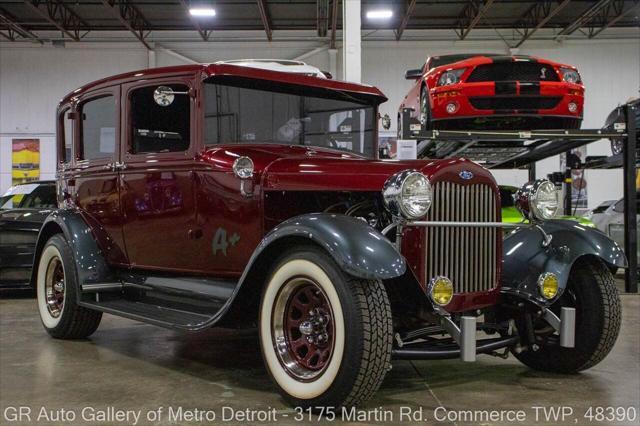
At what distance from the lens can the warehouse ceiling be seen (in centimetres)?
1489

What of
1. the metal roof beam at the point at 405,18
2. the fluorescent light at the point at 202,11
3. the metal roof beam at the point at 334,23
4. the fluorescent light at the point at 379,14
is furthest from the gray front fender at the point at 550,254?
the fluorescent light at the point at 202,11

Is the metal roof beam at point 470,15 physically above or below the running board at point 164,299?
above

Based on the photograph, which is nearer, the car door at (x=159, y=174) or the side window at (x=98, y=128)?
the car door at (x=159, y=174)

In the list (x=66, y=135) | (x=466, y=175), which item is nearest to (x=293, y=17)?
(x=66, y=135)

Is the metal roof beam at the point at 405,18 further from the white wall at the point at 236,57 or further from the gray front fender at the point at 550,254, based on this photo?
the gray front fender at the point at 550,254

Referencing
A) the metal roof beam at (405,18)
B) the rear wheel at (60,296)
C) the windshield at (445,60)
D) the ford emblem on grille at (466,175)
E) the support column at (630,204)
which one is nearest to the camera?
the ford emblem on grille at (466,175)

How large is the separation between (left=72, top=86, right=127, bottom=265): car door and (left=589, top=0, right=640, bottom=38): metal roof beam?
14774 mm

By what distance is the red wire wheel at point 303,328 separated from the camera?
8.80 ft

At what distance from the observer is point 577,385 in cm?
320

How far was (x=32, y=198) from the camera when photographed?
7.54 meters

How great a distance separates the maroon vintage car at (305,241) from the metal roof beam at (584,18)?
1264 centimetres

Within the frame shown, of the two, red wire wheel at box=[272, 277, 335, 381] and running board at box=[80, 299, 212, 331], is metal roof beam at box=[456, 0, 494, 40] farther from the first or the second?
red wire wheel at box=[272, 277, 335, 381]

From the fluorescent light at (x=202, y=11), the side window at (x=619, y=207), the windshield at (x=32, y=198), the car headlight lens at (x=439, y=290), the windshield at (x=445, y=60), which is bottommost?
the car headlight lens at (x=439, y=290)

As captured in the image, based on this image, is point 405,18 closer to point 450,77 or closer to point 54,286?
point 450,77
